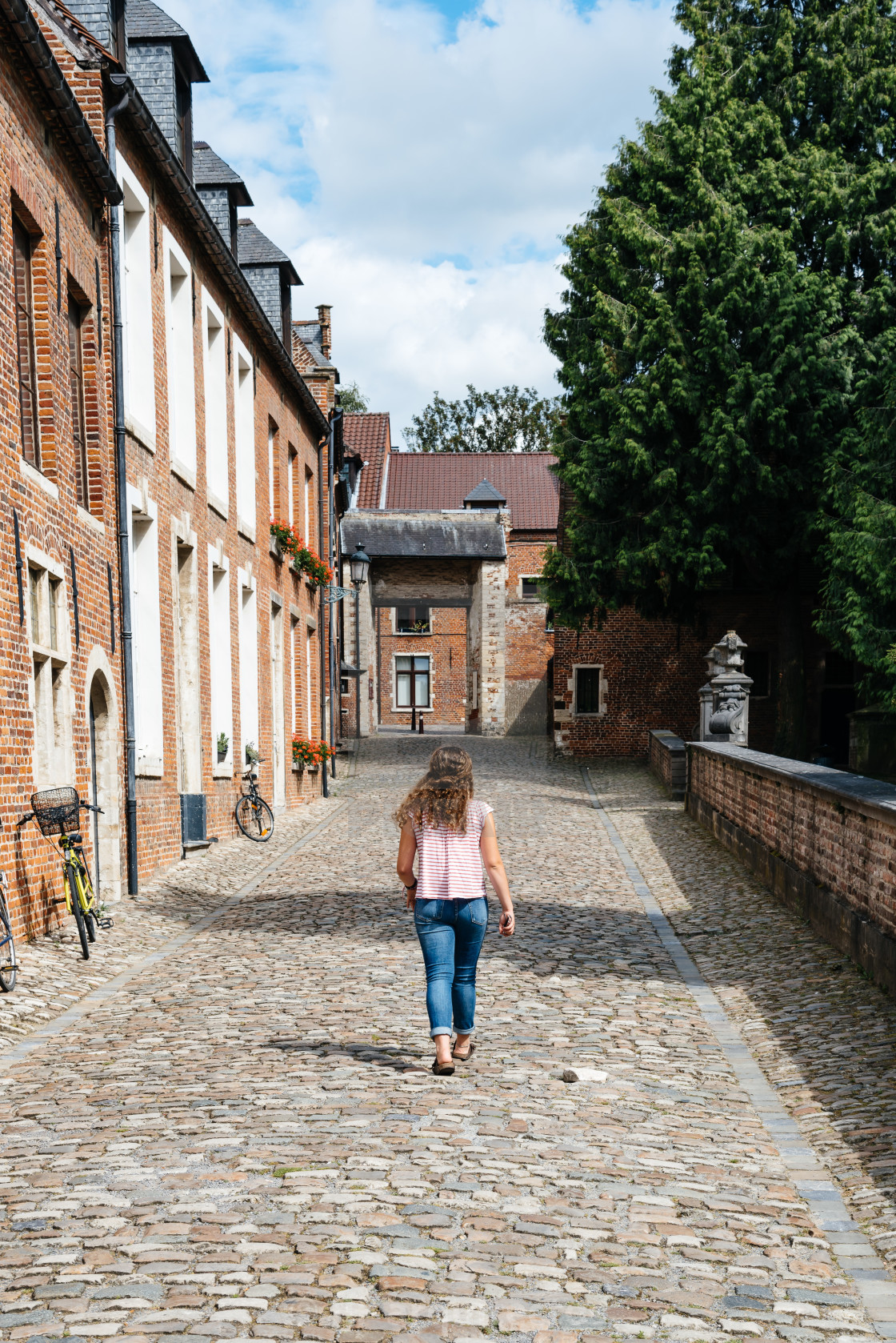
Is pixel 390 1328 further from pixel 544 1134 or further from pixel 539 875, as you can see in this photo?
pixel 539 875

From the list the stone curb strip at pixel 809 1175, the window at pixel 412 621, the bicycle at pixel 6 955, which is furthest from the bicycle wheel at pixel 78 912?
the window at pixel 412 621

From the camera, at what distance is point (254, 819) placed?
58.2 ft

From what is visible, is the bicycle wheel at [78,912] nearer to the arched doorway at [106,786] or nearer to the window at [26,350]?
the arched doorway at [106,786]

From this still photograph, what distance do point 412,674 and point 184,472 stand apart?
38.7m

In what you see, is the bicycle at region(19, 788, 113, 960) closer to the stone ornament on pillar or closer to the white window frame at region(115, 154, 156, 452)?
the white window frame at region(115, 154, 156, 452)

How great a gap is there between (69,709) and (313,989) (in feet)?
12.7

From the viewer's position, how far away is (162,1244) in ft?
13.0

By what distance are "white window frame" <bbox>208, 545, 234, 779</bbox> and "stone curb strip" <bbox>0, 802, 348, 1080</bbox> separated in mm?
2701

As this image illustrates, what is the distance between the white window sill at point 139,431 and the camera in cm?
1289

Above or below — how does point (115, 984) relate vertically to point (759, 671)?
below

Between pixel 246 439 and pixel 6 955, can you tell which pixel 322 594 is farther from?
pixel 6 955

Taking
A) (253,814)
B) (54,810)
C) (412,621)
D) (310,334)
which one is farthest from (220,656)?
(412,621)

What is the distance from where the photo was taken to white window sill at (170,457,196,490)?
48.5 ft

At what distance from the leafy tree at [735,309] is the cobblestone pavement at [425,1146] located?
1615 centimetres
